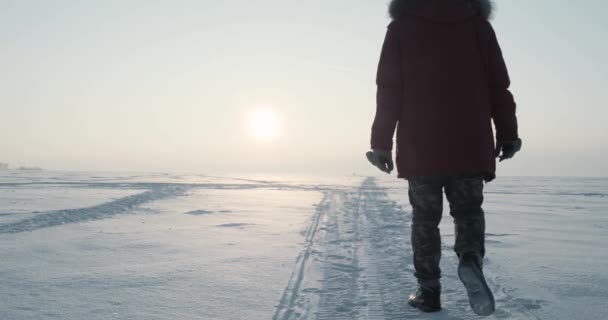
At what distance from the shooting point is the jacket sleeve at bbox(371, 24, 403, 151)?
7.02 ft

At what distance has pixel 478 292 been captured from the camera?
1858 mm

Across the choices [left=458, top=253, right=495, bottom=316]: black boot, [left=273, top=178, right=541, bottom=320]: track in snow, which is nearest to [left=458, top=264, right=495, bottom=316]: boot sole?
[left=458, top=253, right=495, bottom=316]: black boot

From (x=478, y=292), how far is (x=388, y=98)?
1.12 metres

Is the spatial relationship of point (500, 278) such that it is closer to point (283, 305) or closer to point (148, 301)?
point (283, 305)

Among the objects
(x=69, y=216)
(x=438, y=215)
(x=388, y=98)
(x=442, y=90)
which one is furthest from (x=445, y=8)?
(x=69, y=216)

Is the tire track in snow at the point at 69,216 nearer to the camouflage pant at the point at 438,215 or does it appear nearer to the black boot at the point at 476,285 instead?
the camouflage pant at the point at 438,215

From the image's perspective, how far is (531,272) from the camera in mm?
3000

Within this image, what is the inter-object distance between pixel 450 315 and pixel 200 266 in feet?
6.91

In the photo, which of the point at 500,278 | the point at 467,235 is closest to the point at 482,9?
the point at 467,235

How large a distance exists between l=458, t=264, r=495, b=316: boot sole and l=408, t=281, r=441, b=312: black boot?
23 cm

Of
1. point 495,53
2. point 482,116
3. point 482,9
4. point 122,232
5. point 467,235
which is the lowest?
point 122,232

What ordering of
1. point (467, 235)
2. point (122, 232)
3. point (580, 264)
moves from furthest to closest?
1. point (122, 232)
2. point (580, 264)
3. point (467, 235)

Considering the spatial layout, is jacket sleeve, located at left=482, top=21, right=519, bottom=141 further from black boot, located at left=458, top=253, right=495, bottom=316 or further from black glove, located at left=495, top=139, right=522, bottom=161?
black boot, located at left=458, top=253, right=495, bottom=316

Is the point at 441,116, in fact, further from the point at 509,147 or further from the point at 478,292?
the point at 478,292
